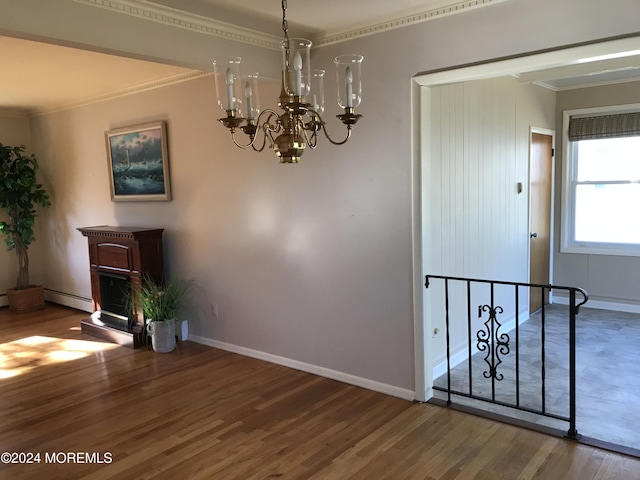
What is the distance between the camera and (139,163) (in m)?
5.14

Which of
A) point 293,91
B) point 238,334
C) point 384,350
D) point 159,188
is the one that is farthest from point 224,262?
point 293,91

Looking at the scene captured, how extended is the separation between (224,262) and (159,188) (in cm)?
111

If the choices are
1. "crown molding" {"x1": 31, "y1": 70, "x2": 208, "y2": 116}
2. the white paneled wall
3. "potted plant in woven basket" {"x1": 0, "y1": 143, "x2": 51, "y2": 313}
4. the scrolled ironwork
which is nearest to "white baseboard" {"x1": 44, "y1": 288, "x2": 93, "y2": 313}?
"potted plant in woven basket" {"x1": 0, "y1": 143, "x2": 51, "y2": 313}

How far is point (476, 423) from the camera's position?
310 cm

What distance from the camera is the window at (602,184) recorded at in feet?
18.0

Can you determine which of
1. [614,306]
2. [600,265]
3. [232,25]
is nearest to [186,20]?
[232,25]

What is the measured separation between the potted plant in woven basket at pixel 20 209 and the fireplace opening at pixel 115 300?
1745mm

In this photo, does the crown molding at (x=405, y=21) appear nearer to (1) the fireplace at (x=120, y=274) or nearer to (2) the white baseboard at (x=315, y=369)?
(2) the white baseboard at (x=315, y=369)

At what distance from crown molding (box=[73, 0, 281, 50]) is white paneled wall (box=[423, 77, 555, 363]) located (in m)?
1.23

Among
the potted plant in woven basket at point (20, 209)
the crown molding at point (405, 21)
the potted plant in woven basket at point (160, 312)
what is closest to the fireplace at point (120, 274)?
the potted plant in woven basket at point (160, 312)

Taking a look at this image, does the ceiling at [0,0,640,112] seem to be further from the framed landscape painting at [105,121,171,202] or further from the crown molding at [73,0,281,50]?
the framed landscape painting at [105,121,171,202]

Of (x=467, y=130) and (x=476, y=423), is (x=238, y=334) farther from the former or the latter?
(x=467, y=130)

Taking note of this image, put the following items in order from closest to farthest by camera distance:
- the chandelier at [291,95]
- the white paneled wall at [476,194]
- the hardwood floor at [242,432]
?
the chandelier at [291,95] < the hardwood floor at [242,432] < the white paneled wall at [476,194]

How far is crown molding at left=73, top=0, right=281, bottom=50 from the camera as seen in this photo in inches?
106
